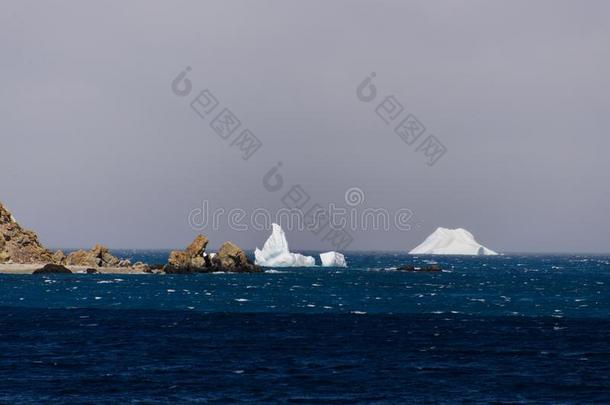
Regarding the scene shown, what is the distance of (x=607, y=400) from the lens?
41.8m

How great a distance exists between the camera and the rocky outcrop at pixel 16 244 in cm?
17200

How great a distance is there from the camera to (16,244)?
175 m

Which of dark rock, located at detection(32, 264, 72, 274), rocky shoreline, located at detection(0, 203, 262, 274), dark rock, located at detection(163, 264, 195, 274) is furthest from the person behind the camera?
dark rock, located at detection(163, 264, 195, 274)

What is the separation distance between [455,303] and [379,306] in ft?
37.9

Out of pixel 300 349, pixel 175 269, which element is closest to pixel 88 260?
pixel 175 269

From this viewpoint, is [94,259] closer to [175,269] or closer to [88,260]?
[88,260]

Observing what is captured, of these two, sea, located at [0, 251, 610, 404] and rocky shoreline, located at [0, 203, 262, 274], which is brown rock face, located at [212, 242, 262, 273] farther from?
sea, located at [0, 251, 610, 404]

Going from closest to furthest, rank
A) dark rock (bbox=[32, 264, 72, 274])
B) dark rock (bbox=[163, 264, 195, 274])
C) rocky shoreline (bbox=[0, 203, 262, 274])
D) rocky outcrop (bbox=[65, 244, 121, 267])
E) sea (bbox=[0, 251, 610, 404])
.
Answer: sea (bbox=[0, 251, 610, 404])
dark rock (bbox=[32, 264, 72, 274])
rocky shoreline (bbox=[0, 203, 262, 274])
dark rock (bbox=[163, 264, 195, 274])
rocky outcrop (bbox=[65, 244, 121, 267])

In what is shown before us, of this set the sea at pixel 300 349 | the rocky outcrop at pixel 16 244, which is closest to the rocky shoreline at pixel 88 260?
the rocky outcrop at pixel 16 244

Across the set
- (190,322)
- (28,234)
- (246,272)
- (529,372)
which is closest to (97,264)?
(28,234)

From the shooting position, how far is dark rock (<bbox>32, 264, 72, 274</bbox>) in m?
168

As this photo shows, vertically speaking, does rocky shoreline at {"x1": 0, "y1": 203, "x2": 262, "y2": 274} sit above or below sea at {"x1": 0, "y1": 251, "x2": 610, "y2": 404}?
above

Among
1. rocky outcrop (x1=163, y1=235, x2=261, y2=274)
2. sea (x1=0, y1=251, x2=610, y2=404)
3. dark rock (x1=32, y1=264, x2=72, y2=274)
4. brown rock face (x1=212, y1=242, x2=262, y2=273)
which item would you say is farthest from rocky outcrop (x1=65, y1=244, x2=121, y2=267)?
sea (x1=0, y1=251, x2=610, y2=404)

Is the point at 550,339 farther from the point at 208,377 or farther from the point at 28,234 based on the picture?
the point at 28,234
